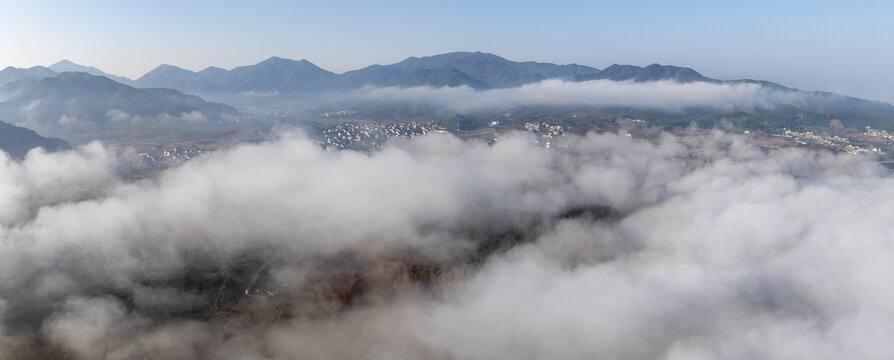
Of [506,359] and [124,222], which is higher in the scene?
[124,222]

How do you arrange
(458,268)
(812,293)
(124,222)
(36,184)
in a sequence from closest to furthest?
1. (812,293)
2. (458,268)
3. (124,222)
4. (36,184)

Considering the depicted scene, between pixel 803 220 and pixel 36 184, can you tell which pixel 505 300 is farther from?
pixel 36 184

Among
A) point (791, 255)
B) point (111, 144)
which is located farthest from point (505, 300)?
point (111, 144)

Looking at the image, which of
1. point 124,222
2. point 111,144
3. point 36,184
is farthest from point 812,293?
point 111,144

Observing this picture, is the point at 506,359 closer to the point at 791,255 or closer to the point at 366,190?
the point at 791,255

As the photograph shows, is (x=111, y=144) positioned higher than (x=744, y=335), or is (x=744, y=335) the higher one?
(x=111, y=144)

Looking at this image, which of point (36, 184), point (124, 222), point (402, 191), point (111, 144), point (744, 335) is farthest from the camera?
point (111, 144)

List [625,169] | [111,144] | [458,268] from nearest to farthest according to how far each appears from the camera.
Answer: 1. [458,268]
2. [625,169]
3. [111,144]

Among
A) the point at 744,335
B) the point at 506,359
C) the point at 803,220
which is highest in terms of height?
the point at 803,220

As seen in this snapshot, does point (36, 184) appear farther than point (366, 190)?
Yes
